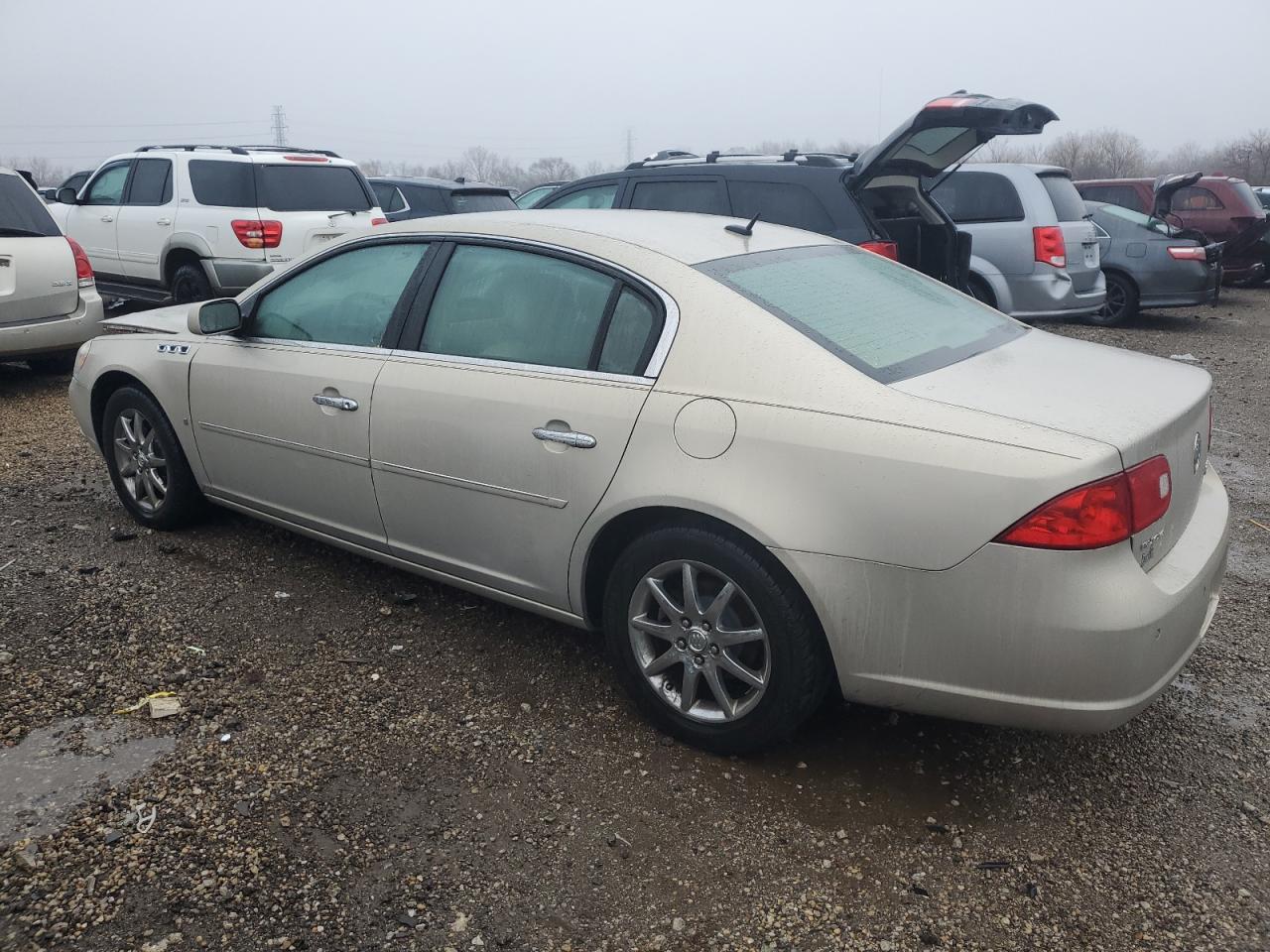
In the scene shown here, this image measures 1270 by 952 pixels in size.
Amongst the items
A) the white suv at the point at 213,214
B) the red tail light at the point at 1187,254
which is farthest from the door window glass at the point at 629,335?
the red tail light at the point at 1187,254

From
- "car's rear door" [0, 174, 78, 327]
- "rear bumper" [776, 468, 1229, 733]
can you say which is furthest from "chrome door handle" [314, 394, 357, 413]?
"car's rear door" [0, 174, 78, 327]

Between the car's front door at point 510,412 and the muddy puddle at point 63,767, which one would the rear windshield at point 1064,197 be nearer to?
the car's front door at point 510,412

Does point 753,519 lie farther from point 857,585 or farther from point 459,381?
point 459,381

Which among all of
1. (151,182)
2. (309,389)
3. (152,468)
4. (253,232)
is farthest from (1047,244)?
(151,182)

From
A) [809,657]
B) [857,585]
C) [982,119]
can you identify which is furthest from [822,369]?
[982,119]

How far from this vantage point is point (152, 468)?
4711 mm

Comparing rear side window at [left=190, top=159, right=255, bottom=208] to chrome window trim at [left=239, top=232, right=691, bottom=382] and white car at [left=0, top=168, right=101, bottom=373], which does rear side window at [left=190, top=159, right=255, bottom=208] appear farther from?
chrome window trim at [left=239, top=232, right=691, bottom=382]

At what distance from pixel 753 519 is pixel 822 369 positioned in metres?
0.46

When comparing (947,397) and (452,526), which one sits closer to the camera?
(947,397)

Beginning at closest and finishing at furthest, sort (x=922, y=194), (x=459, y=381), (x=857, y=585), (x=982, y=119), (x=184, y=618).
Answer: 1. (x=857, y=585)
2. (x=459, y=381)
3. (x=184, y=618)
4. (x=982, y=119)
5. (x=922, y=194)

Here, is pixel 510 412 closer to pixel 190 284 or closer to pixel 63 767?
pixel 63 767

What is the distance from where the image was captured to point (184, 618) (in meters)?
3.93

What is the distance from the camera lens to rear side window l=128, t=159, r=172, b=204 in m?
9.95

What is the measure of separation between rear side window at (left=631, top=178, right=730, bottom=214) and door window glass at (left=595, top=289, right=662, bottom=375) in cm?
405
